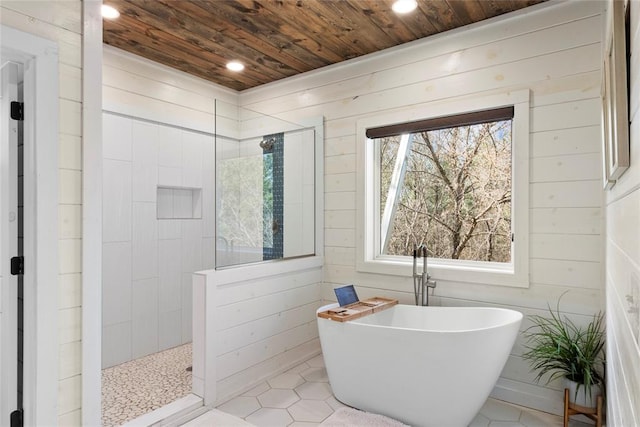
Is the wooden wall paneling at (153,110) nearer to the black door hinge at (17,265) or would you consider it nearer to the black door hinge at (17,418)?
the black door hinge at (17,265)

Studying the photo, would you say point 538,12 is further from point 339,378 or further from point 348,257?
point 339,378

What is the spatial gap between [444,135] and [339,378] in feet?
6.73

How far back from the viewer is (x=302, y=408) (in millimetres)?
2604

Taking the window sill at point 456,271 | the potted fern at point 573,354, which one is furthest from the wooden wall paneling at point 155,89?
the potted fern at point 573,354

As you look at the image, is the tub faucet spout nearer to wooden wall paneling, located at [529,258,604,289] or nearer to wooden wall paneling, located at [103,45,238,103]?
wooden wall paneling, located at [529,258,604,289]

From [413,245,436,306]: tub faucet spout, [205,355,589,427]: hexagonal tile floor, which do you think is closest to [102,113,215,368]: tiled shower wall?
[205,355,589,427]: hexagonal tile floor

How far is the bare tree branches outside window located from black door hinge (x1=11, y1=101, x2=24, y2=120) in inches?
101

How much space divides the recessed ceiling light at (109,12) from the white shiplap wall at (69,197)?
0.86 metres

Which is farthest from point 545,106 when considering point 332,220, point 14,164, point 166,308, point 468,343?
point 166,308

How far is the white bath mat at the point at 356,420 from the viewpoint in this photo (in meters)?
2.33

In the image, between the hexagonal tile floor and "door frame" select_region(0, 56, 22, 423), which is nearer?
"door frame" select_region(0, 56, 22, 423)

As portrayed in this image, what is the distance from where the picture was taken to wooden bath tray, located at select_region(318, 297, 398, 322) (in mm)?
2545

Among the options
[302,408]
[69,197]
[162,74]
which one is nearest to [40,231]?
[69,197]

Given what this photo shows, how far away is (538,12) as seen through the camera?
2.62 meters
